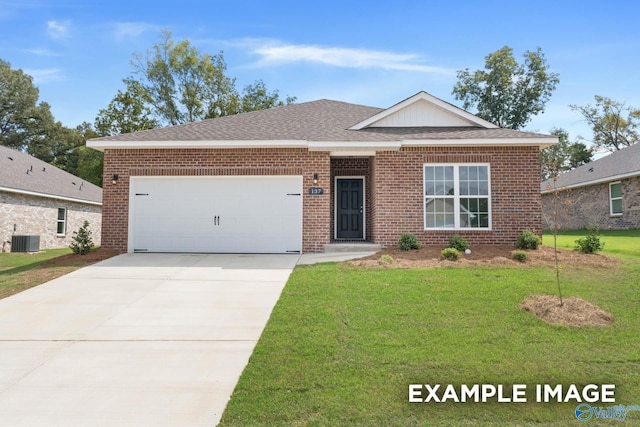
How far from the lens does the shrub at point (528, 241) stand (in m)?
10.3

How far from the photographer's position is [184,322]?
18.1 feet

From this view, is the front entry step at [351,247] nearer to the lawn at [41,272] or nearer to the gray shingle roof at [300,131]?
the gray shingle roof at [300,131]

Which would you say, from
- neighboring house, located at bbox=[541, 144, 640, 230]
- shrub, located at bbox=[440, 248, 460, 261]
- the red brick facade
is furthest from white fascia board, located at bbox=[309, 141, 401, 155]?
neighboring house, located at bbox=[541, 144, 640, 230]

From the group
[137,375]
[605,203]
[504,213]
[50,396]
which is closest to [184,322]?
[137,375]

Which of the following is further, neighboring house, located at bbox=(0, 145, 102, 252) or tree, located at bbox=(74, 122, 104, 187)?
tree, located at bbox=(74, 122, 104, 187)

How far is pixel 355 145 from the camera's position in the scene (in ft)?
36.1

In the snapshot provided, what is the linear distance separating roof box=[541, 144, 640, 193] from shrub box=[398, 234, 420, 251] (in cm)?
1125

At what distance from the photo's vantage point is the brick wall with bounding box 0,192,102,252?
1678 centimetres

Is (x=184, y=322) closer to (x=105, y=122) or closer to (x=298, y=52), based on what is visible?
(x=298, y=52)

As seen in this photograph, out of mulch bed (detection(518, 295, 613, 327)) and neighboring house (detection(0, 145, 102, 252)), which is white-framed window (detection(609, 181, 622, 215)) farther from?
neighboring house (detection(0, 145, 102, 252))

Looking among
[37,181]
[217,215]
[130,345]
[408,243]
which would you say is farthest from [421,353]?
[37,181]

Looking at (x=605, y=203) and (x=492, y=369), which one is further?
(x=605, y=203)

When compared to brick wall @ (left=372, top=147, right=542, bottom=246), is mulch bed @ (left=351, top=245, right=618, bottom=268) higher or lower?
lower

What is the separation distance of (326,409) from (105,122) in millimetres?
31306
